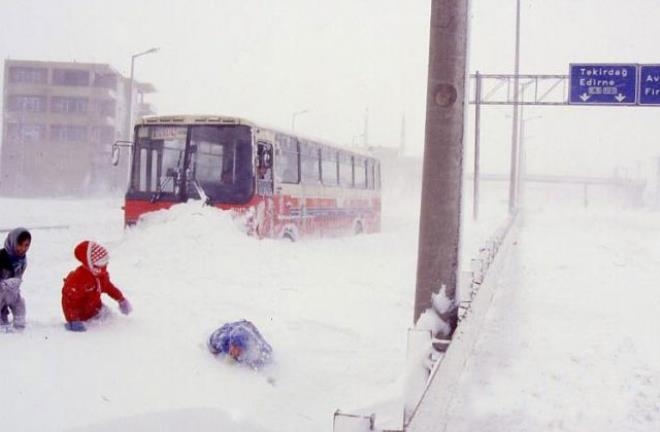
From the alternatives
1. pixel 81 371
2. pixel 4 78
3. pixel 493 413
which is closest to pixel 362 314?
pixel 493 413

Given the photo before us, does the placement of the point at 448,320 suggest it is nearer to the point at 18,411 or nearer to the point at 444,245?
the point at 444,245

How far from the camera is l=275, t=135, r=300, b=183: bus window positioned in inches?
590

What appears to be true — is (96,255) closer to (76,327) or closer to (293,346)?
(76,327)

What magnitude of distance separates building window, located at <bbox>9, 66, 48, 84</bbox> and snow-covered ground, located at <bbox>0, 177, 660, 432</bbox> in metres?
50.6

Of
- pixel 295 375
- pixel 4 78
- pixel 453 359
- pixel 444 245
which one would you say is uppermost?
pixel 4 78

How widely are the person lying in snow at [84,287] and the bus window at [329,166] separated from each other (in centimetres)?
1214

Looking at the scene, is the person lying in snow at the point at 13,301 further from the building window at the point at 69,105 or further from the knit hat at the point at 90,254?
the building window at the point at 69,105

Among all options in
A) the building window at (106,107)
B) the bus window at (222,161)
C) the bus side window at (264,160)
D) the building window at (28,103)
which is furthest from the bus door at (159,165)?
the building window at (28,103)

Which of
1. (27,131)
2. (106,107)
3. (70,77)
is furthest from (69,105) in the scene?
(27,131)

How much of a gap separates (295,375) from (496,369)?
199 cm

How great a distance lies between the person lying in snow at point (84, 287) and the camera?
A: 20.1 feet

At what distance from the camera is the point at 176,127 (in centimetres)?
1382

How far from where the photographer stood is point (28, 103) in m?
58.4

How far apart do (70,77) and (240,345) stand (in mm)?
59348
